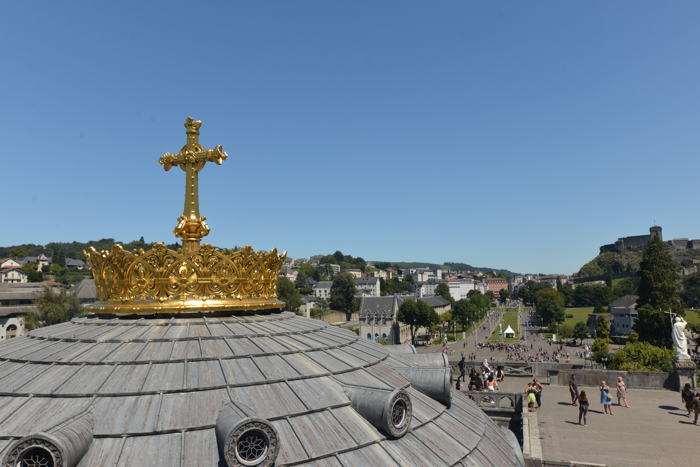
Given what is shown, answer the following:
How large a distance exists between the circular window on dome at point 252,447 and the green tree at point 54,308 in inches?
2822

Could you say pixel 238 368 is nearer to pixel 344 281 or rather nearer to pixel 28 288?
pixel 28 288

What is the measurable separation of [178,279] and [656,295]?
278ft

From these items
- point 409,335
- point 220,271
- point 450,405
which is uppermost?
point 220,271

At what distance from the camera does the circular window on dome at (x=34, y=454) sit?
17.9 ft

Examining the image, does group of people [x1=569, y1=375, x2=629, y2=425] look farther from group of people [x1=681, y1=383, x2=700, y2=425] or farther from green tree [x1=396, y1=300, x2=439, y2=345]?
green tree [x1=396, y1=300, x2=439, y2=345]

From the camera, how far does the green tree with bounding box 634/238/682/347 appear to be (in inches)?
2672

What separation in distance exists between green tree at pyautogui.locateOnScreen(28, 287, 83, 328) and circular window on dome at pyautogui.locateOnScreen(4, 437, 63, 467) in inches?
2775

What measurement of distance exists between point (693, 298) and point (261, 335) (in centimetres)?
21522

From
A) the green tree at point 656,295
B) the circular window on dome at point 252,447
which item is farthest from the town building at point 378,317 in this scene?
the circular window on dome at point 252,447

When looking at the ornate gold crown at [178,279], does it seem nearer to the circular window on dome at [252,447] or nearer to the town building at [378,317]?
the circular window on dome at [252,447]

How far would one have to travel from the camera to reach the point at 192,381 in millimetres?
7121

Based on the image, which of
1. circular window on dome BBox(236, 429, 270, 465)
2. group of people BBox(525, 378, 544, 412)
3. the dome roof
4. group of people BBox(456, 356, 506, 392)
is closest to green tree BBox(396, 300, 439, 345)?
group of people BBox(456, 356, 506, 392)

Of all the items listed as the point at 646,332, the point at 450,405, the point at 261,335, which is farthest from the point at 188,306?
the point at 646,332

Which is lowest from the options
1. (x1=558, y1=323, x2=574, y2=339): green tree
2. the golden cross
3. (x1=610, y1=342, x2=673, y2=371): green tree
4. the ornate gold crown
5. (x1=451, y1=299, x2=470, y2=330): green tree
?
(x1=558, y1=323, x2=574, y2=339): green tree
